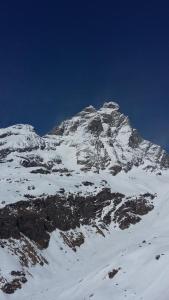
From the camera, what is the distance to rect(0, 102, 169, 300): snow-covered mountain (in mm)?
71250

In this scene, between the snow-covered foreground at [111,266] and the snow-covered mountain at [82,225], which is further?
the snow-covered mountain at [82,225]

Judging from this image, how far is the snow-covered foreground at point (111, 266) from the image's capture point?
6406 cm

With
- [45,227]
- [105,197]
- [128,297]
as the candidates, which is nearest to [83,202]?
[105,197]

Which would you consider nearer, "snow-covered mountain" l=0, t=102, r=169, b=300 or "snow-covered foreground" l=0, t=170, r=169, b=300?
"snow-covered foreground" l=0, t=170, r=169, b=300

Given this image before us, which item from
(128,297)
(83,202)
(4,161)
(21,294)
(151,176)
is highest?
(4,161)

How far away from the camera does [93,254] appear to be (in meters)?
117

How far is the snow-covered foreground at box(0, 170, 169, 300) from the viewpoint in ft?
210

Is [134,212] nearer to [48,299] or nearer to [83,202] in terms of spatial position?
[83,202]

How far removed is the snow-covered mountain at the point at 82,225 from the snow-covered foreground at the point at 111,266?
18 centimetres

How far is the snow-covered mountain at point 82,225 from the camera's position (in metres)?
71.2

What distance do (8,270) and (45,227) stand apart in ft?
85.8

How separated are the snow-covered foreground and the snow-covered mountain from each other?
0.18 metres

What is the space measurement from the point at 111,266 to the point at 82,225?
186ft

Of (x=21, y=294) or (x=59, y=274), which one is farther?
(x=59, y=274)
